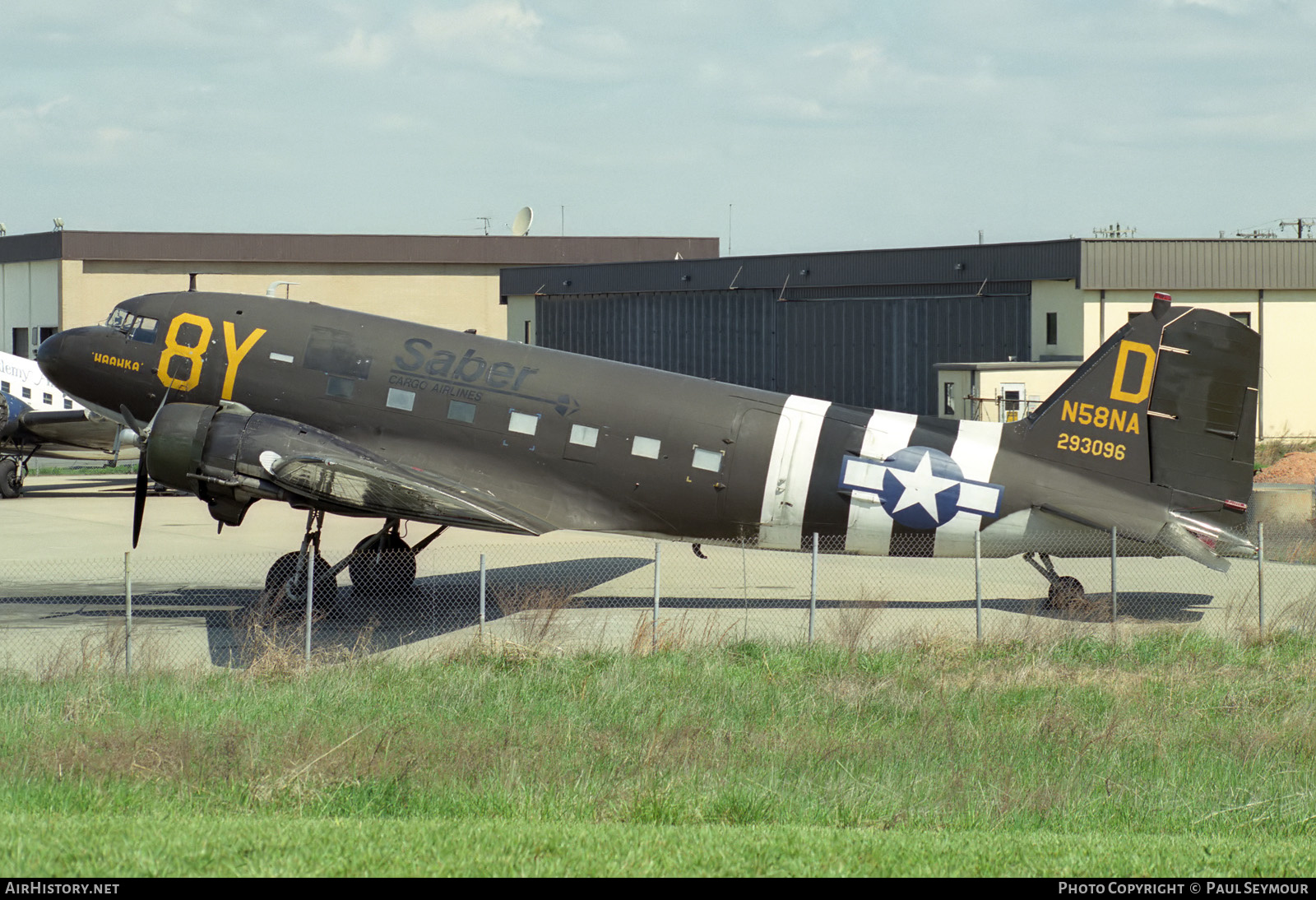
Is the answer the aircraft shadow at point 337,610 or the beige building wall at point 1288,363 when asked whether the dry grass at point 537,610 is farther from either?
the beige building wall at point 1288,363

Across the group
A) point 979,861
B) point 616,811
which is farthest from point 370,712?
point 979,861

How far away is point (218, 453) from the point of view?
19422 mm

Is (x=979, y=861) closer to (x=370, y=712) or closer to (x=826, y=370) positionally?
(x=370, y=712)

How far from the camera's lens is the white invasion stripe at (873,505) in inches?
859

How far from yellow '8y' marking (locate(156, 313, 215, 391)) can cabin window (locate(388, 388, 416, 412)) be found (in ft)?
11.0

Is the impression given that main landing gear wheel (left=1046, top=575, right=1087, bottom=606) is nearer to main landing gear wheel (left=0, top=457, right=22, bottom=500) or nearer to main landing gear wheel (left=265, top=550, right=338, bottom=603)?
main landing gear wheel (left=265, top=550, right=338, bottom=603)

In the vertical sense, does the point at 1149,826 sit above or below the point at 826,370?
below

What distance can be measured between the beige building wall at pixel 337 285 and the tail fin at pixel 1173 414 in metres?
61.3

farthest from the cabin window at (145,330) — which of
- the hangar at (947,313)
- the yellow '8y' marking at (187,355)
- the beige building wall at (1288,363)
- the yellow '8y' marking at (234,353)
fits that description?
the beige building wall at (1288,363)

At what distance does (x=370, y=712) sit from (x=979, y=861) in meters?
7.61

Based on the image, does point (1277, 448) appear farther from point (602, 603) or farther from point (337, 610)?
point (337, 610)

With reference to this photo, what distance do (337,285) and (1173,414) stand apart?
65875 mm

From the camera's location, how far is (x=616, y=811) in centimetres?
1114

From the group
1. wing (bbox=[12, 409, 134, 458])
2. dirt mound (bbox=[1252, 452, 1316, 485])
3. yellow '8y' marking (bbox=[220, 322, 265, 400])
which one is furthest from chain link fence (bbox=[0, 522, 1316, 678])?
dirt mound (bbox=[1252, 452, 1316, 485])
